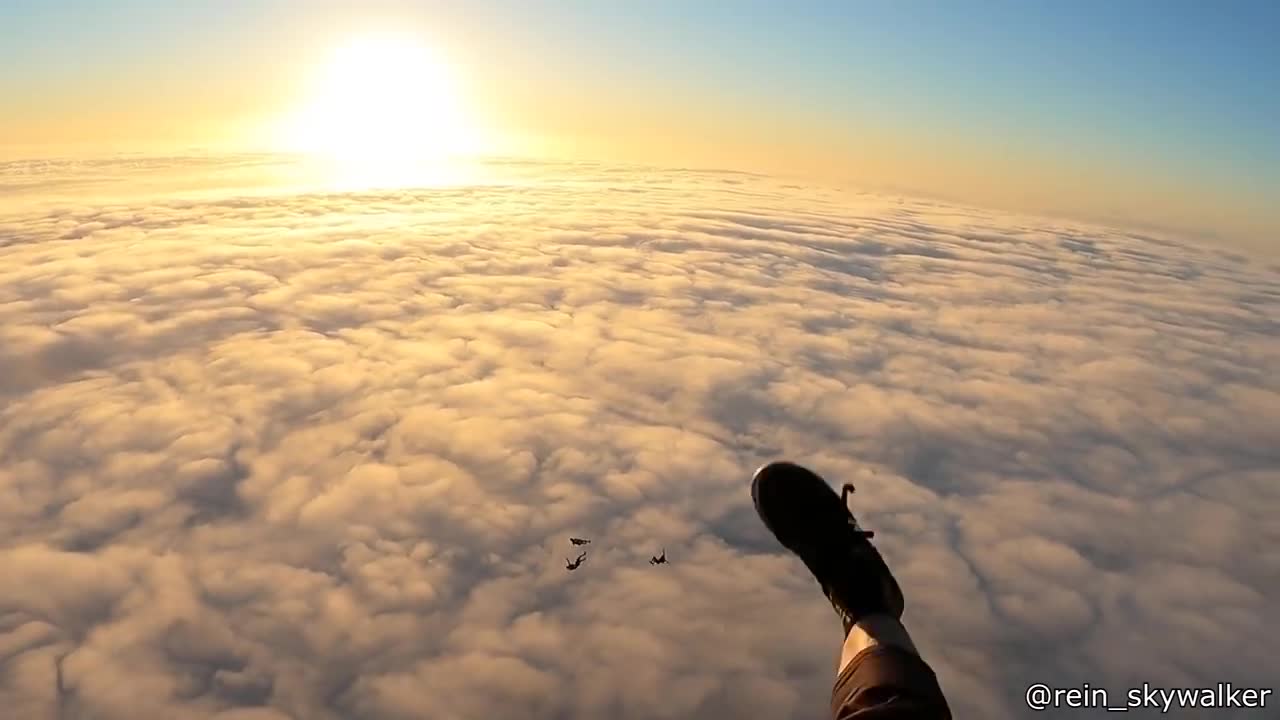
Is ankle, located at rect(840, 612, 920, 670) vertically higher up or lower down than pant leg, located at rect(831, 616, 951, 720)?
lower down

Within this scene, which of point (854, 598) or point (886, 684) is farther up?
point (886, 684)

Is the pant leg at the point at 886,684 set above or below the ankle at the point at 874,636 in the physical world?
above

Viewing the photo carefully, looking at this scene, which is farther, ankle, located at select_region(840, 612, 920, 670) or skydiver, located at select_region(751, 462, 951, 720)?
ankle, located at select_region(840, 612, 920, 670)

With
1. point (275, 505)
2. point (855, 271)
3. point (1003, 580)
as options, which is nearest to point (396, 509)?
point (275, 505)

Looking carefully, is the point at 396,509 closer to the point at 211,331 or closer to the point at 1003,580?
the point at 1003,580

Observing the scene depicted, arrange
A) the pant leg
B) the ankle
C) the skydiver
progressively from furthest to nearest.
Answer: the ankle < the skydiver < the pant leg

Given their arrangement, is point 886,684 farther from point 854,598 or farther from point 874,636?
point 854,598

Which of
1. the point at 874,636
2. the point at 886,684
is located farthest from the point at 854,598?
the point at 886,684

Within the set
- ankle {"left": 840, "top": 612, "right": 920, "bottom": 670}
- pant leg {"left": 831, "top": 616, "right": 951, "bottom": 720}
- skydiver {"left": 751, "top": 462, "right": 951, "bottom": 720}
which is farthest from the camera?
ankle {"left": 840, "top": 612, "right": 920, "bottom": 670}
